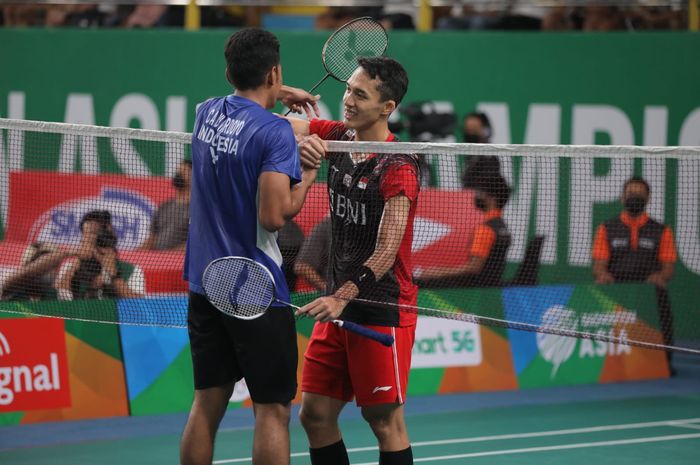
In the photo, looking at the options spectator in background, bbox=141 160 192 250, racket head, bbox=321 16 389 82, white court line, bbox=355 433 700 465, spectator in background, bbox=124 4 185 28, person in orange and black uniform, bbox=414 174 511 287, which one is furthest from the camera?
spectator in background, bbox=124 4 185 28

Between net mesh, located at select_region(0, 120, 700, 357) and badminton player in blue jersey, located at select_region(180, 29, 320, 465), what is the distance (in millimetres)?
232

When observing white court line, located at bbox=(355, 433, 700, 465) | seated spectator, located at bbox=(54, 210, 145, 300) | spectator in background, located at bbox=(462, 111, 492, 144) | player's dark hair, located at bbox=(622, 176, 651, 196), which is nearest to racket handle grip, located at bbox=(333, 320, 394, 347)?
white court line, located at bbox=(355, 433, 700, 465)

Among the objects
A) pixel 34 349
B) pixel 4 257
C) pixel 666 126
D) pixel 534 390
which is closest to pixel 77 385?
pixel 34 349

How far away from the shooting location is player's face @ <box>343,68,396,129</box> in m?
5.42

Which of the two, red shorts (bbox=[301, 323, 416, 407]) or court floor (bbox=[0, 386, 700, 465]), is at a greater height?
red shorts (bbox=[301, 323, 416, 407])

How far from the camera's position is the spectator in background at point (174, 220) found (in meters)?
8.06

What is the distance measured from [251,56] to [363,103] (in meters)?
0.71

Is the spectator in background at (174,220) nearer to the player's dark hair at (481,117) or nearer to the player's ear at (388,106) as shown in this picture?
the player's ear at (388,106)

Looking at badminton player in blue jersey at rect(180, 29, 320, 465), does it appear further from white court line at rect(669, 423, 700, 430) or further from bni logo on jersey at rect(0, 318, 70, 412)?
white court line at rect(669, 423, 700, 430)

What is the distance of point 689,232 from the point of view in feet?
38.2

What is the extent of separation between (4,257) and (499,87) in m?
6.48

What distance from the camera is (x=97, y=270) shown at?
25.4 feet

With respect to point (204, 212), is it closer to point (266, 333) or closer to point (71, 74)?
point (266, 333)

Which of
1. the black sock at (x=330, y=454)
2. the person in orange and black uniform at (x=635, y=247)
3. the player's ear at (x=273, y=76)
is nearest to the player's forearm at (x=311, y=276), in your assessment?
the black sock at (x=330, y=454)
